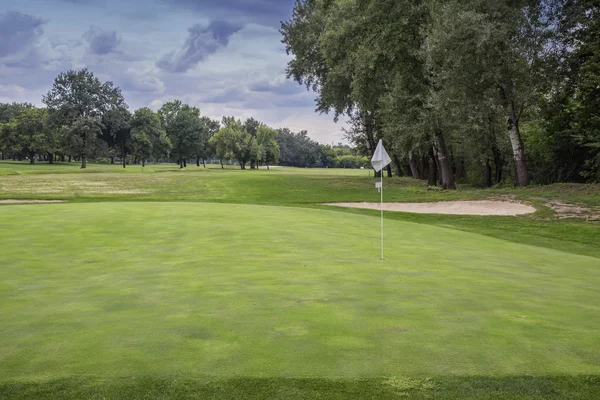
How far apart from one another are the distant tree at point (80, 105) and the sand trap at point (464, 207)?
68.3 meters

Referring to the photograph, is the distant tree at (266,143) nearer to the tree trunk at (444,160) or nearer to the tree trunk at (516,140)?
the tree trunk at (444,160)

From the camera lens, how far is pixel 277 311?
499 cm

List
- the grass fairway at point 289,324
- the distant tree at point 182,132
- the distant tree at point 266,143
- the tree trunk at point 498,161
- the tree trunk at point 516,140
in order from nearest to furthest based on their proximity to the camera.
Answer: the grass fairway at point 289,324 → the tree trunk at point 516,140 → the tree trunk at point 498,161 → the distant tree at point 182,132 → the distant tree at point 266,143

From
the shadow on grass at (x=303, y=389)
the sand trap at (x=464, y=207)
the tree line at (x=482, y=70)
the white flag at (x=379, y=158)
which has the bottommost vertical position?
the sand trap at (x=464, y=207)

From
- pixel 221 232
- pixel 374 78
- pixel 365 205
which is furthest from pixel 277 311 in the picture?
pixel 374 78

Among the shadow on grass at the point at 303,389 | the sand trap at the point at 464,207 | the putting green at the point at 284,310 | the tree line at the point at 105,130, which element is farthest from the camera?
the tree line at the point at 105,130

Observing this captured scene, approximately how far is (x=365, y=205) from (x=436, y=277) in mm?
20260

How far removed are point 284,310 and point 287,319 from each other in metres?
0.33

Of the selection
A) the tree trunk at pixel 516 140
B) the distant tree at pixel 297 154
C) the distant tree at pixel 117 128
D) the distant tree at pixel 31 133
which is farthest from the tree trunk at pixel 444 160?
the distant tree at pixel 297 154

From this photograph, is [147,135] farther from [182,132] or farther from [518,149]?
[518,149]

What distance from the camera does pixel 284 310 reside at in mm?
5035

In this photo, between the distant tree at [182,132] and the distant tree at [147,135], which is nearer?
the distant tree at [147,135]

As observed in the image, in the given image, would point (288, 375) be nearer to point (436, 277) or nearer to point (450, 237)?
point (436, 277)

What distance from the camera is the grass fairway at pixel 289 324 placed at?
340 cm
